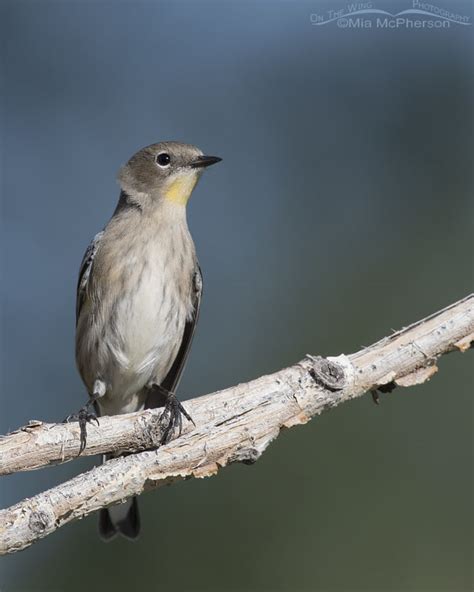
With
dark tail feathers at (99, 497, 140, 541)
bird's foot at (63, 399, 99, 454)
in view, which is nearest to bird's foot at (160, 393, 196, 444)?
bird's foot at (63, 399, 99, 454)

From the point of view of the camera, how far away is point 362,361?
3955mm

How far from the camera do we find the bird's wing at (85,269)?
5.21 metres

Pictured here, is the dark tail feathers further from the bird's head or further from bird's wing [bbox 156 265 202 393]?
the bird's head

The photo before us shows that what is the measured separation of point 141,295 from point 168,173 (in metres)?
0.91

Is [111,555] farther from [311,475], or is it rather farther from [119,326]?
[119,326]

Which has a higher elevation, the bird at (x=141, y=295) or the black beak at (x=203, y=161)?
the black beak at (x=203, y=161)

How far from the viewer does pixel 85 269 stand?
5.24 meters

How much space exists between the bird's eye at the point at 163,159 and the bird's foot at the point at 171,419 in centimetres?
199

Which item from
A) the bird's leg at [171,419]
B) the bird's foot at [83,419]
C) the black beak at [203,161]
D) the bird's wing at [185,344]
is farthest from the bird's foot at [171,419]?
the black beak at [203,161]

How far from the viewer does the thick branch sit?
11.6 ft

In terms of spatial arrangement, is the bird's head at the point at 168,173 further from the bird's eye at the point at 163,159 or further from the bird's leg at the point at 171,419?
the bird's leg at the point at 171,419

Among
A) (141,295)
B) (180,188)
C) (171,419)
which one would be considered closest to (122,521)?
(141,295)

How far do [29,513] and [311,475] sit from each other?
120 inches

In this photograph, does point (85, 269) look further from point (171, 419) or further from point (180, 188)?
point (171, 419)
